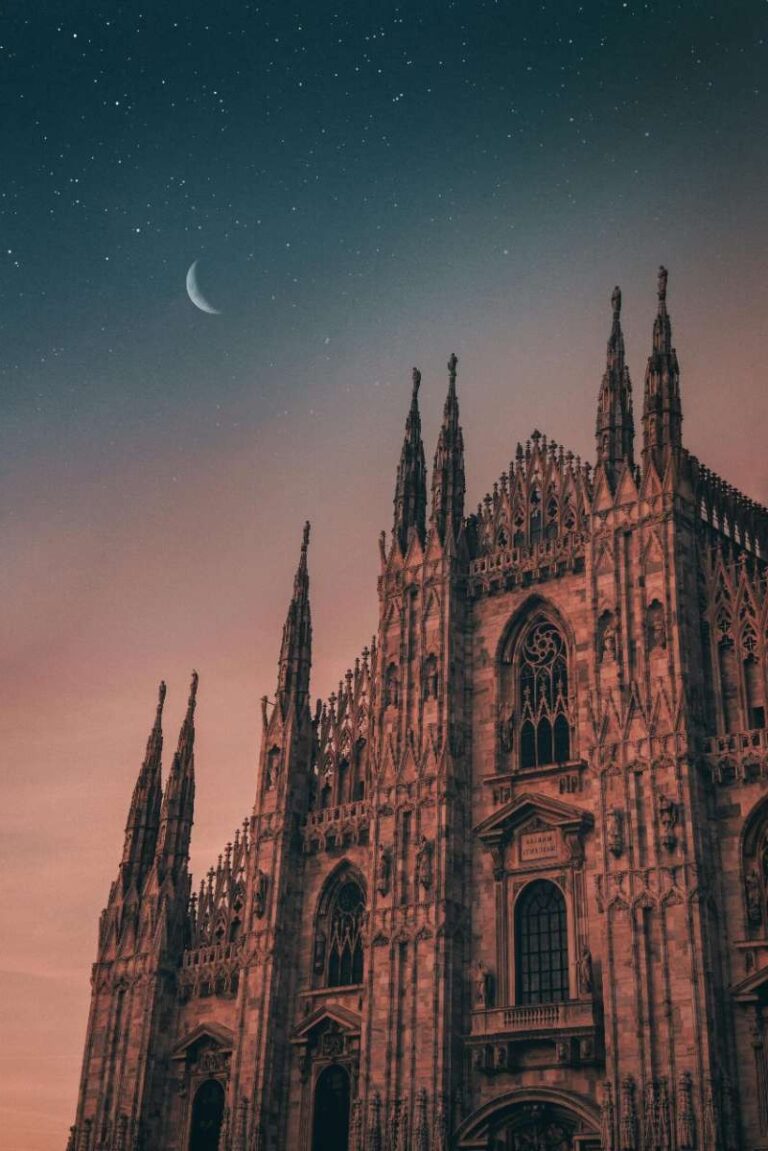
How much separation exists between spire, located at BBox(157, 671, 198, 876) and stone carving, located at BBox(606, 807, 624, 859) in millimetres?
18508

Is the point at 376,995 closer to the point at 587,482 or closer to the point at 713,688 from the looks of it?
Answer: the point at 713,688

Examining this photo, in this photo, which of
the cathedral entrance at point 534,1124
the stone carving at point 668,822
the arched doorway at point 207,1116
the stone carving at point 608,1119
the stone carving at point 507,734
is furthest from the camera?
the arched doorway at point 207,1116

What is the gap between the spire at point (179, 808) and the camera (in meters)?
52.2

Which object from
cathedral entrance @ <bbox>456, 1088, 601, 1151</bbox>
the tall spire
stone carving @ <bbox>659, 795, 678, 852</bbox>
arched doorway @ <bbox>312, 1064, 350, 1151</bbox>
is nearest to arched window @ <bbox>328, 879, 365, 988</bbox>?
arched doorway @ <bbox>312, 1064, 350, 1151</bbox>

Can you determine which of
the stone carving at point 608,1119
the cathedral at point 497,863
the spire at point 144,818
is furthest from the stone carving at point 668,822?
the spire at point 144,818

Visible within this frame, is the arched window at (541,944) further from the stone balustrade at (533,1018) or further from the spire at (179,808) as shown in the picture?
the spire at (179,808)

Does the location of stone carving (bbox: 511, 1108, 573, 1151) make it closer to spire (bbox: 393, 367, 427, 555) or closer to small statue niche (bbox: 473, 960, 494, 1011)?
small statue niche (bbox: 473, 960, 494, 1011)

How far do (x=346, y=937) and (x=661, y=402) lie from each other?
65.0 feet

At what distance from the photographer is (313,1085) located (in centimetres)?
4528

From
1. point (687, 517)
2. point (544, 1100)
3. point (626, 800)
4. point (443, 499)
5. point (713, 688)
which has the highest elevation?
point (443, 499)

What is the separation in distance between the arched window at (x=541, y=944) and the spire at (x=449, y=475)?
12656mm

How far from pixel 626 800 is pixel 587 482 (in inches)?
450

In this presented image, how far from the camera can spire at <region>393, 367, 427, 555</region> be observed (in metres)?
50.3

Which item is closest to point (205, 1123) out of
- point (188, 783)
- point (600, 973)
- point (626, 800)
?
point (188, 783)
